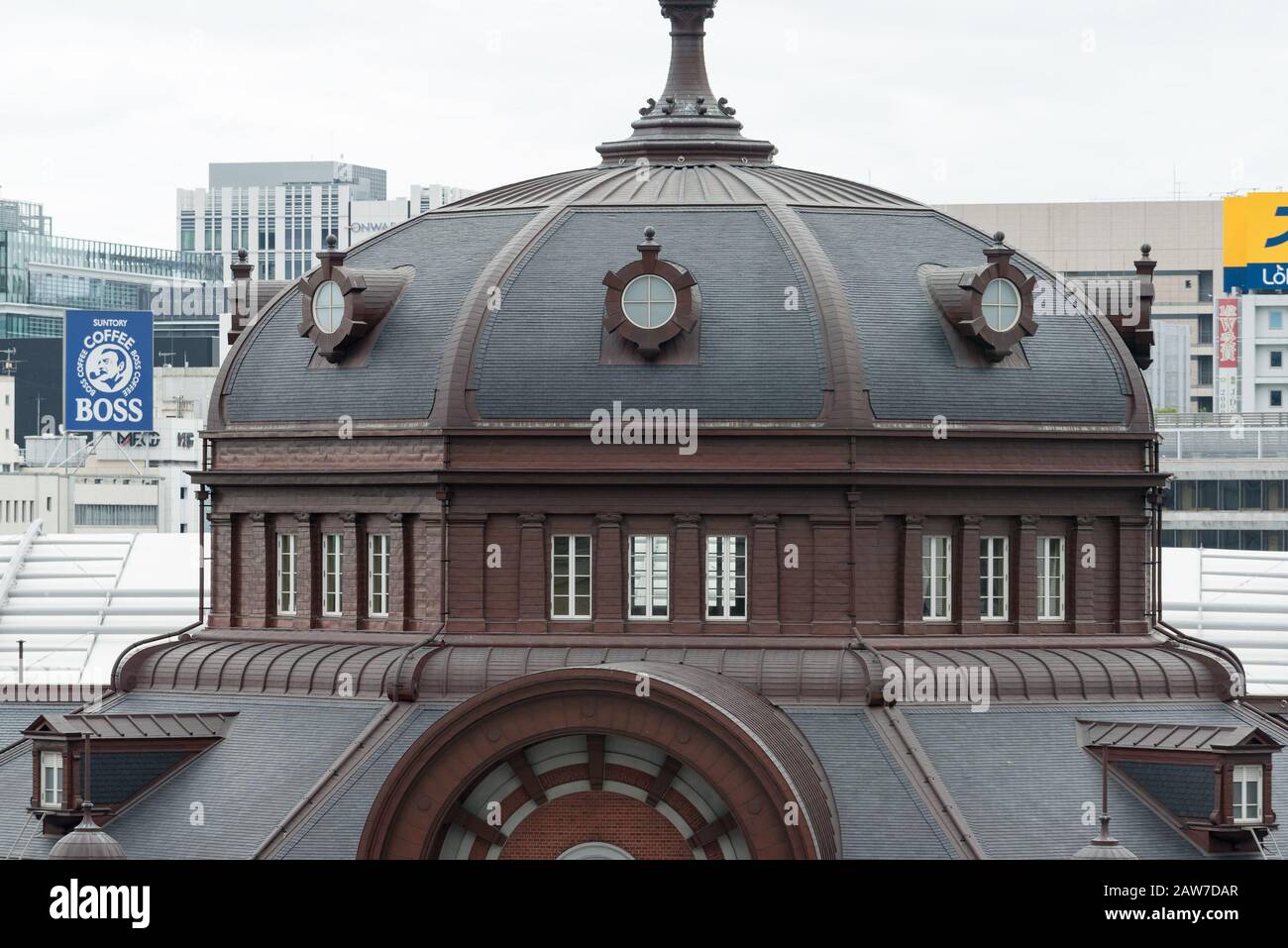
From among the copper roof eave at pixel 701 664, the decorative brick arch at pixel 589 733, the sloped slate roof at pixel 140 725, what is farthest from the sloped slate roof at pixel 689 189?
the decorative brick arch at pixel 589 733

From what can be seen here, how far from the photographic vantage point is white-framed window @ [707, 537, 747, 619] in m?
72.3

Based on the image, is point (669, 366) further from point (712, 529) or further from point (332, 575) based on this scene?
point (332, 575)

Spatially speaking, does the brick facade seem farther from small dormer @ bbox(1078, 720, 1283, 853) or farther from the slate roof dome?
small dormer @ bbox(1078, 720, 1283, 853)

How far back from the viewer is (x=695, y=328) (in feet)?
241

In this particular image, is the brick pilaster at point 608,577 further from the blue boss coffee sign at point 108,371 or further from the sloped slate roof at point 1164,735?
the blue boss coffee sign at point 108,371

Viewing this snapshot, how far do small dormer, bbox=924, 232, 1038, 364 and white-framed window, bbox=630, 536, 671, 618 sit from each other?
9.02 metres

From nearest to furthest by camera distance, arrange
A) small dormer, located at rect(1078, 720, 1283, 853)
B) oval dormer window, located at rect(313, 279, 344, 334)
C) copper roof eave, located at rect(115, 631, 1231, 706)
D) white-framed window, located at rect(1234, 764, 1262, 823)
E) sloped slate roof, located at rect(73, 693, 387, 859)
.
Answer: small dormer, located at rect(1078, 720, 1283, 853)
white-framed window, located at rect(1234, 764, 1262, 823)
sloped slate roof, located at rect(73, 693, 387, 859)
copper roof eave, located at rect(115, 631, 1231, 706)
oval dormer window, located at rect(313, 279, 344, 334)

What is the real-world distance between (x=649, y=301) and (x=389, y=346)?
268 inches

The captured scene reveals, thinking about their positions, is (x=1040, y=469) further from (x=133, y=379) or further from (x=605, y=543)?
(x=133, y=379)

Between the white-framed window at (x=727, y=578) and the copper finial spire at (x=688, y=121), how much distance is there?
43.4 ft

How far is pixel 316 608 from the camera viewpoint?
75875 millimetres

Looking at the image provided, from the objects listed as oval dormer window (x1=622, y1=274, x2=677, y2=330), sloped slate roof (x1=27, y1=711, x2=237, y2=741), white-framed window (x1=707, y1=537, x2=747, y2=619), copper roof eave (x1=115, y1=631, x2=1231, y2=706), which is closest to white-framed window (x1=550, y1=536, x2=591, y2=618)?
copper roof eave (x1=115, y1=631, x2=1231, y2=706)
